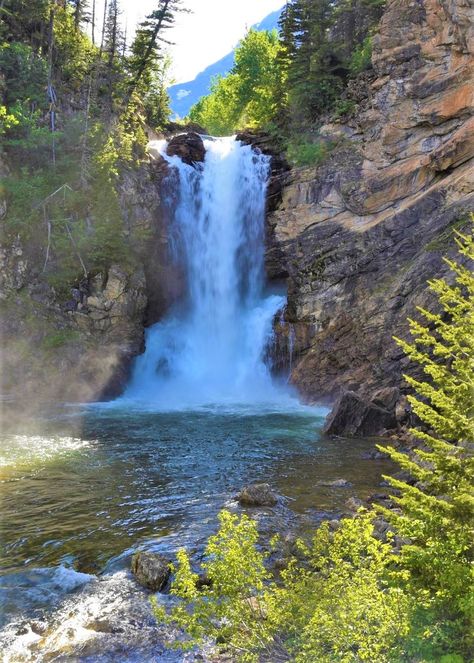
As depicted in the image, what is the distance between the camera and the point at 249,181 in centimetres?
3784

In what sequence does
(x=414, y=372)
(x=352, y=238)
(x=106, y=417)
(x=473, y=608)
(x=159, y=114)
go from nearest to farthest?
1. (x=473, y=608)
2. (x=414, y=372)
3. (x=106, y=417)
4. (x=352, y=238)
5. (x=159, y=114)

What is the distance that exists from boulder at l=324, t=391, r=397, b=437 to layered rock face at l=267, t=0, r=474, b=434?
2953 millimetres

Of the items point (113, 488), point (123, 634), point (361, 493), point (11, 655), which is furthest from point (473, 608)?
point (113, 488)

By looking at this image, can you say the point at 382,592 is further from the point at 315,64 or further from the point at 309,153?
→ the point at 315,64

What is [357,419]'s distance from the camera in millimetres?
21969

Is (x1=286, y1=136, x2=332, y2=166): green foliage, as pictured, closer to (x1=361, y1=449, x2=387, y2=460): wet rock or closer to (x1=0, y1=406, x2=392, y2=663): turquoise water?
(x1=0, y1=406, x2=392, y2=663): turquoise water

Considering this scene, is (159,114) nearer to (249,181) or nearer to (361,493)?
(249,181)

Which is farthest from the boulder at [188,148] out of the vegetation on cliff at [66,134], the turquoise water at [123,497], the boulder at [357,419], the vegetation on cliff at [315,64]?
the boulder at [357,419]

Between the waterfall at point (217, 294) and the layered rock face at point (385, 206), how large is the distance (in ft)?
9.42

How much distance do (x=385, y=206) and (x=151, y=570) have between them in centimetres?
2658

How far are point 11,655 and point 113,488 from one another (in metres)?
7.47

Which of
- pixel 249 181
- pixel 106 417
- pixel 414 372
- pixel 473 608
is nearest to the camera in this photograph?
pixel 473 608

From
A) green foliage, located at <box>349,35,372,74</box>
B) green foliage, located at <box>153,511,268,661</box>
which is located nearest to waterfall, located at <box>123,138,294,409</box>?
green foliage, located at <box>349,35,372,74</box>

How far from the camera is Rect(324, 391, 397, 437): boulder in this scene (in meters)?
21.7
